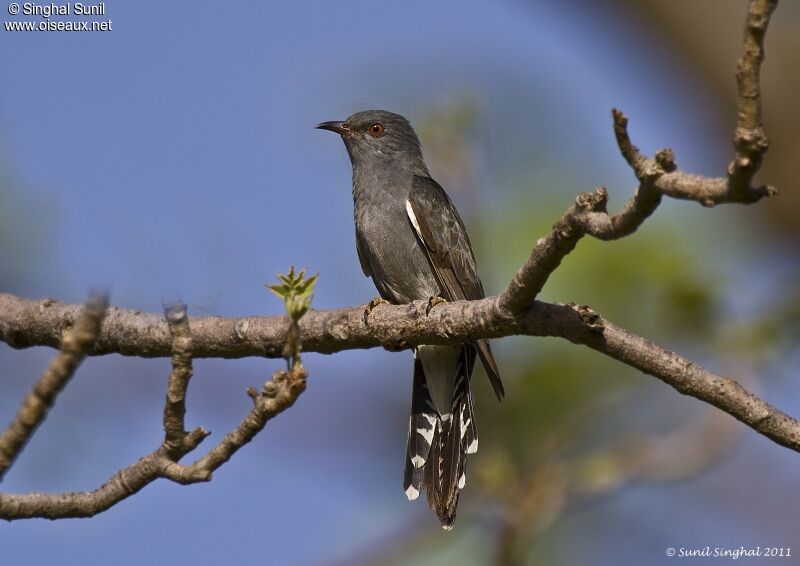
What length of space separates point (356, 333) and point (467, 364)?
2221mm

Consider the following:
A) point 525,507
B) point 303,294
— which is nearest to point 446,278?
point 525,507

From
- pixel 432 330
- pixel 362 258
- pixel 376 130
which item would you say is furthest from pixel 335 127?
pixel 432 330

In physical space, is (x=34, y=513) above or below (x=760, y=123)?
below

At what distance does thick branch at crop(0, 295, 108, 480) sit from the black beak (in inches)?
217

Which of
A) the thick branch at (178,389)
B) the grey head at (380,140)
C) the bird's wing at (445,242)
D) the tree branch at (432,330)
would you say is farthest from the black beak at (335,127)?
the thick branch at (178,389)

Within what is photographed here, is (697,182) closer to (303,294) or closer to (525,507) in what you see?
(303,294)

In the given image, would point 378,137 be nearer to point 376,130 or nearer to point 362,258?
point 376,130

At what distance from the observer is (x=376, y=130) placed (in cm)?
795

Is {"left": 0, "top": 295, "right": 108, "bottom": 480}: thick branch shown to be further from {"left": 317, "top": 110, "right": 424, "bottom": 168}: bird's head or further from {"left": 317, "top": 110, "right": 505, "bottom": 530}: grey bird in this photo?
{"left": 317, "top": 110, "right": 424, "bottom": 168}: bird's head

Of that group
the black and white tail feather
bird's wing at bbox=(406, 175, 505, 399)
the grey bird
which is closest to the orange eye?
the grey bird

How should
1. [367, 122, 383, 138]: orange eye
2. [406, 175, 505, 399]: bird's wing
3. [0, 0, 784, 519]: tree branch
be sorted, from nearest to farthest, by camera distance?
[0, 0, 784, 519]: tree branch < [406, 175, 505, 399]: bird's wing < [367, 122, 383, 138]: orange eye

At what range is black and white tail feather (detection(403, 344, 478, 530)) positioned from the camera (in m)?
5.94

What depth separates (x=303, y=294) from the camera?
3219mm

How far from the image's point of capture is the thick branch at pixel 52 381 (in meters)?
2.54
